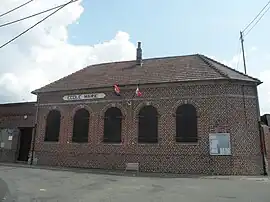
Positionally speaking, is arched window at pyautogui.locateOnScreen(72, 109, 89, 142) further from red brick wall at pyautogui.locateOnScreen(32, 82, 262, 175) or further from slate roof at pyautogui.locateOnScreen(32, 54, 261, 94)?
slate roof at pyautogui.locateOnScreen(32, 54, 261, 94)

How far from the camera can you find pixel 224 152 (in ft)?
57.9

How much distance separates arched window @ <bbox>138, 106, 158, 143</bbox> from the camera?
19.2 metres

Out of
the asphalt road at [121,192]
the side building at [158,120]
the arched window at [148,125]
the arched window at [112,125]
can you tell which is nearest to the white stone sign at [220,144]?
the side building at [158,120]

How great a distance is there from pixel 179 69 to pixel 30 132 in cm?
1334

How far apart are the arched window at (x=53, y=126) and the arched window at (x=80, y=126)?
1516mm

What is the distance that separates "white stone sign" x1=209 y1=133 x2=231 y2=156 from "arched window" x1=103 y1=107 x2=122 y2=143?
6.19m

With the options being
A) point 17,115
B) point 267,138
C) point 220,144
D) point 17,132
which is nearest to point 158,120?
point 220,144

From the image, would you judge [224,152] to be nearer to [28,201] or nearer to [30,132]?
[28,201]

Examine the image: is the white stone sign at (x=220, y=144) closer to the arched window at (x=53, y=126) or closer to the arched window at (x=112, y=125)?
the arched window at (x=112, y=125)

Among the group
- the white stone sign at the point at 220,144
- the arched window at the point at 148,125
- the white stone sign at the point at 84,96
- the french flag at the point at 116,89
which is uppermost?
the french flag at the point at 116,89

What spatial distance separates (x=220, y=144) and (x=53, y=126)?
12.3 m

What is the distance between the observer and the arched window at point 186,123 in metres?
18.5

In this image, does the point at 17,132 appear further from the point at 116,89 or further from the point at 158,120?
the point at 158,120

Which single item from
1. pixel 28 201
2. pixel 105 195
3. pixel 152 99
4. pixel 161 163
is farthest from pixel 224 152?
pixel 28 201
